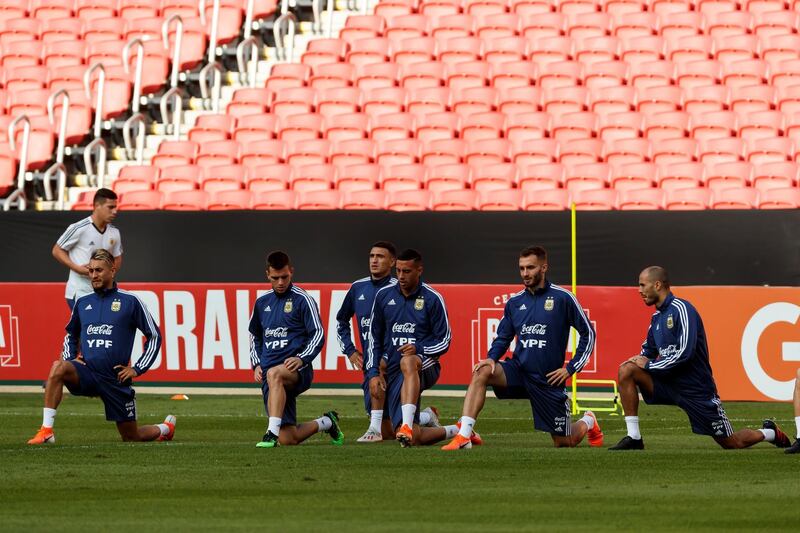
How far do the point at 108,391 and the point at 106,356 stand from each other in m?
0.31

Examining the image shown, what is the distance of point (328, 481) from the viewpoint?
1079 cm

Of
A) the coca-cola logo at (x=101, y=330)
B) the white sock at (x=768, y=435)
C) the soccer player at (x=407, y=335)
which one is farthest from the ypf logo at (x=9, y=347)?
the white sock at (x=768, y=435)

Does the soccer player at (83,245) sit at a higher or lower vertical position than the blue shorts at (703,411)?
higher

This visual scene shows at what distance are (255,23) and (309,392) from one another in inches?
362

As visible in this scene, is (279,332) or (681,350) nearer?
(681,350)

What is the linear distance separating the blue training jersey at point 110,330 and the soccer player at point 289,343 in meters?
0.98

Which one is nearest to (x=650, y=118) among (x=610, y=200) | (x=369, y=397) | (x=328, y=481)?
(x=610, y=200)

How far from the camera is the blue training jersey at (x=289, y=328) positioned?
13844mm

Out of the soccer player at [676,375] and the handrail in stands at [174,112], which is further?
the handrail in stands at [174,112]

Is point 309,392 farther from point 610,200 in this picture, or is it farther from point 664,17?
point 664,17

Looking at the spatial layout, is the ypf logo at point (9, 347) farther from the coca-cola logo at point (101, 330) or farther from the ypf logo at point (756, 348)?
the ypf logo at point (756, 348)

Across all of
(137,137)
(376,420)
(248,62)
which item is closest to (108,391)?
(376,420)

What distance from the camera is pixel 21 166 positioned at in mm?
23266

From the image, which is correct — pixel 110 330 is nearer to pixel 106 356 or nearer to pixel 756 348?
pixel 106 356
